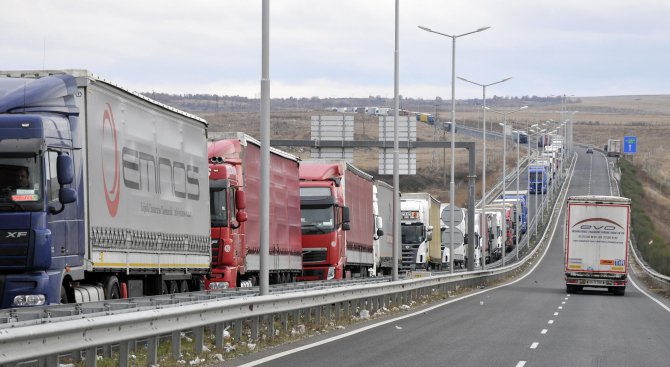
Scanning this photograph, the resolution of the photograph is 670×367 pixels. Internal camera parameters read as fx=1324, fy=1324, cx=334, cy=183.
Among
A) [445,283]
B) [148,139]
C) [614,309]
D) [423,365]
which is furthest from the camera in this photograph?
[445,283]

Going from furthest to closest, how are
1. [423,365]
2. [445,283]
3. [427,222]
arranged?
[427,222] → [445,283] → [423,365]

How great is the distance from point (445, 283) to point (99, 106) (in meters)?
27.7

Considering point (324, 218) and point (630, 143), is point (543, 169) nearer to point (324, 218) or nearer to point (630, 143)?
Result: point (630, 143)

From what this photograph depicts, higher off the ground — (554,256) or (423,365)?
(423,365)

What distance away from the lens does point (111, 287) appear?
69.9ft

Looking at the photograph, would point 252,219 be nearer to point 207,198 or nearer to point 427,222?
point 207,198

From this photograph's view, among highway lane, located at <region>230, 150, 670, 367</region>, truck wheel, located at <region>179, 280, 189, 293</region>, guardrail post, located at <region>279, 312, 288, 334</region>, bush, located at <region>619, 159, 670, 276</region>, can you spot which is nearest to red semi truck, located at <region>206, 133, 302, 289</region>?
truck wheel, located at <region>179, 280, 189, 293</region>

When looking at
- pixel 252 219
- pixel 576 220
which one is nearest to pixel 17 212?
pixel 252 219

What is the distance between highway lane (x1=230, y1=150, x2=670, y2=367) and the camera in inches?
745

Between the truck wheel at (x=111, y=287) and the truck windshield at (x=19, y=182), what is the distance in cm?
353

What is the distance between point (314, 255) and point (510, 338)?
53.4 feet

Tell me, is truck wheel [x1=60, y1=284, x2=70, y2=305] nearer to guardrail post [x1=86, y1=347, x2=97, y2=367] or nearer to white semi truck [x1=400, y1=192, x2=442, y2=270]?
guardrail post [x1=86, y1=347, x2=97, y2=367]

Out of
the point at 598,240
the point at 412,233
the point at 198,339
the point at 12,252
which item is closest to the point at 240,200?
the point at 198,339

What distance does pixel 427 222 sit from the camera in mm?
65688
